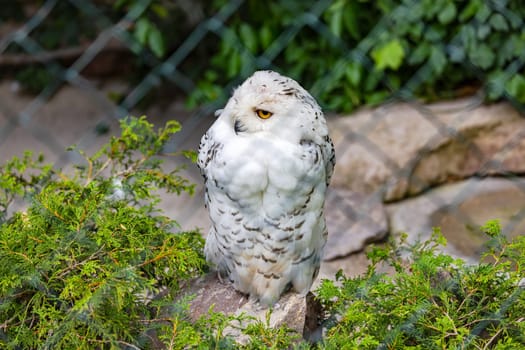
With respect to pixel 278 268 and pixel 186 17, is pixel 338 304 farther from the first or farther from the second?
pixel 186 17

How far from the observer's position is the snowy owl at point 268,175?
5.02 feet

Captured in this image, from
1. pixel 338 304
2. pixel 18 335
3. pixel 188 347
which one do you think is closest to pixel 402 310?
pixel 338 304

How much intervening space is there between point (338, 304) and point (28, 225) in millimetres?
665

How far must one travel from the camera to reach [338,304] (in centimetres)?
161

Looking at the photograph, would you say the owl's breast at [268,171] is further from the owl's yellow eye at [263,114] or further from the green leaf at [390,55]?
the green leaf at [390,55]

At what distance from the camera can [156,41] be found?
123 inches

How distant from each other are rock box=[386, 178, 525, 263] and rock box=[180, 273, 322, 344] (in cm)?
97

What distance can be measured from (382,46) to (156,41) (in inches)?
36.0

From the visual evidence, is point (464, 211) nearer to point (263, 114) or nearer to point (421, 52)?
point (421, 52)

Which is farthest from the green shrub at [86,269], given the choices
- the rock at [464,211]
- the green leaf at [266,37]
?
the green leaf at [266,37]

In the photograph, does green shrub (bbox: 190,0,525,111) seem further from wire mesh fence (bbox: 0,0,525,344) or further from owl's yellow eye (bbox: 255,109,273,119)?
owl's yellow eye (bbox: 255,109,273,119)

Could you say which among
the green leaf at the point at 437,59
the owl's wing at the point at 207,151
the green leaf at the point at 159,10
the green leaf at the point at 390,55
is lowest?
the green leaf at the point at 437,59

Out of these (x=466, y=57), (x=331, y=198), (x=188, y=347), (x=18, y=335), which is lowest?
(x=331, y=198)

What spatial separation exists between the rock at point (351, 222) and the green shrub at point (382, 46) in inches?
18.1
